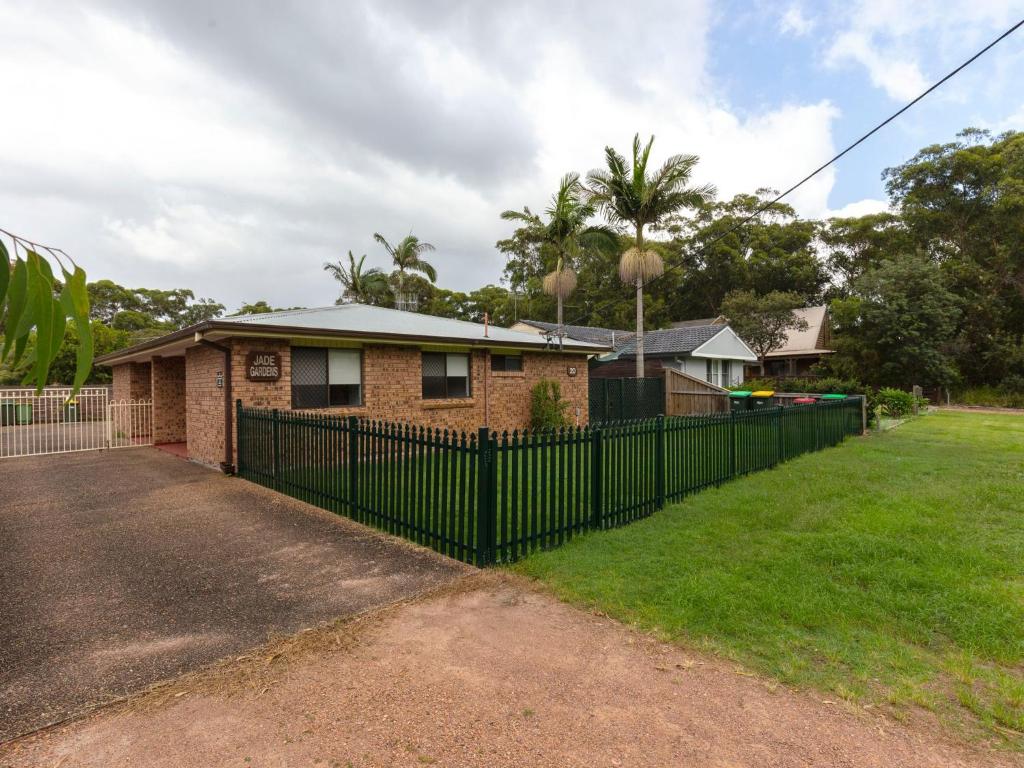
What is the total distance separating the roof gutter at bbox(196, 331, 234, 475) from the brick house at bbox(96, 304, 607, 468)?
2 cm

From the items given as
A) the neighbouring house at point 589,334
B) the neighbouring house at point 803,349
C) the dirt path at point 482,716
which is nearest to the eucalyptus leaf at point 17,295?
the dirt path at point 482,716

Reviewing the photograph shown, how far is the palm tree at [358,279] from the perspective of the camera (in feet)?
120

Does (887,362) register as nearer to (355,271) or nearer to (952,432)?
(952,432)

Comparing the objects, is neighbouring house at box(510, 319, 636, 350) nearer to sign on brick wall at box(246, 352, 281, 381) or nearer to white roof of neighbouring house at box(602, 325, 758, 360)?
white roof of neighbouring house at box(602, 325, 758, 360)

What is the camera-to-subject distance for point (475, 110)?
12.0m

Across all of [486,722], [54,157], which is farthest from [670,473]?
[54,157]

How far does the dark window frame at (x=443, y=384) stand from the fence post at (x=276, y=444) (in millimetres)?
4167

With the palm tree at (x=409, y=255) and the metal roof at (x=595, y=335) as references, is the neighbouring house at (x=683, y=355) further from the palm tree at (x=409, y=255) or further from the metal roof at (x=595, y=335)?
the palm tree at (x=409, y=255)

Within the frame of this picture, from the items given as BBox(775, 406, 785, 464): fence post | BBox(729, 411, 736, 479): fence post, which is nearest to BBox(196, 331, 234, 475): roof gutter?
BBox(729, 411, 736, 479): fence post

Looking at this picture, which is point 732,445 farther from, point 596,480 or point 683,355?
point 683,355

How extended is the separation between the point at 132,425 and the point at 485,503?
1463cm

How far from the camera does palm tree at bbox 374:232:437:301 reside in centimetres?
3675

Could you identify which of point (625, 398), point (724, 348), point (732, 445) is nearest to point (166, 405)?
point (732, 445)

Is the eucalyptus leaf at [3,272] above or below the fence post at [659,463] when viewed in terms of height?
above
